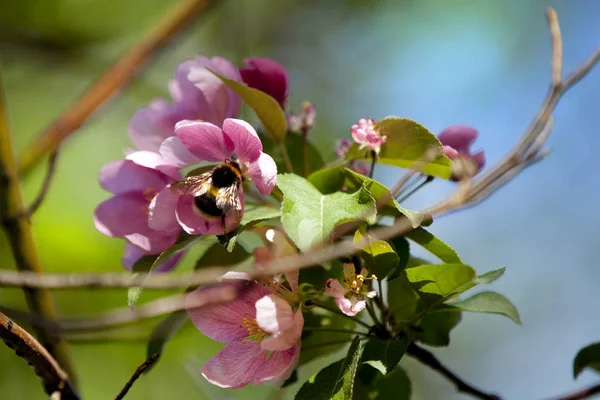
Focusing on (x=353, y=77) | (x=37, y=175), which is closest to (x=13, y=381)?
(x=37, y=175)

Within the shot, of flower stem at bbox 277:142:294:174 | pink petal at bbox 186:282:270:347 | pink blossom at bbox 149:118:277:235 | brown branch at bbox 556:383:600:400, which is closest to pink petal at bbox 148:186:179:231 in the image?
pink blossom at bbox 149:118:277:235

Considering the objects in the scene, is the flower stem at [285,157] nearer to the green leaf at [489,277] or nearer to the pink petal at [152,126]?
the pink petal at [152,126]

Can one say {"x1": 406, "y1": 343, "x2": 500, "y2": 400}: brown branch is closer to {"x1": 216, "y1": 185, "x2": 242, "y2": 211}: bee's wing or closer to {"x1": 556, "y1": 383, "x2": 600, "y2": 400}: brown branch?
{"x1": 556, "y1": 383, "x2": 600, "y2": 400}: brown branch

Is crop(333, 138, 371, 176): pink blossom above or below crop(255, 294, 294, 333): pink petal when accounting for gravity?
above

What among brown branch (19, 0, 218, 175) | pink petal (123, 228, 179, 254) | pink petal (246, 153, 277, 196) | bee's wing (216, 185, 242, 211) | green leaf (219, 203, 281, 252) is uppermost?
pink petal (246, 153, 277, 196)

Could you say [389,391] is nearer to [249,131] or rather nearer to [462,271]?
[462,271]

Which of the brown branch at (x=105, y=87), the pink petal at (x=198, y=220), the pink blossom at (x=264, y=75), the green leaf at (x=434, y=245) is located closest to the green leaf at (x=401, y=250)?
the green leaf at (x=434, y=245)
